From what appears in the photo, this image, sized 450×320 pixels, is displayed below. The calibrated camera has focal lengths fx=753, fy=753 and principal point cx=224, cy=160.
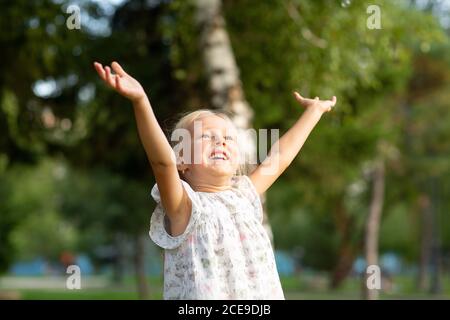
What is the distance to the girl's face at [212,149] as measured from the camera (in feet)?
9.96

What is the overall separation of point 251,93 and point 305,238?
28.5m

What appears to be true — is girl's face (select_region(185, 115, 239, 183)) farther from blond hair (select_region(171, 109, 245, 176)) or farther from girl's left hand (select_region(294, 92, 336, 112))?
girl's left hand (select_region(294, 92, 336, 112))

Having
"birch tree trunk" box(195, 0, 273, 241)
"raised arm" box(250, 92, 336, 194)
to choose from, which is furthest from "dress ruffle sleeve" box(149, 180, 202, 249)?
"birch tree trunk" box(195, 0, 273, 241)

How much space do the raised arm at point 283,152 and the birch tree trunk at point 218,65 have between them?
4.74 metres

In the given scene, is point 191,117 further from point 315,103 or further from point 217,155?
point 315,103

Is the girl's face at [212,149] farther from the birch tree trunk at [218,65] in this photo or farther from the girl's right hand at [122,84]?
the birch tree trunk at [218,65]

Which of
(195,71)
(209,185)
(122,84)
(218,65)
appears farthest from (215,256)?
(195,71)

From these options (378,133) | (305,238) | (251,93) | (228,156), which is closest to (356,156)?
(378,133)

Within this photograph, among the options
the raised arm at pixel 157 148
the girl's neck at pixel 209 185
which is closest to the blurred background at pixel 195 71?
the girl's neck at pixel 209 185

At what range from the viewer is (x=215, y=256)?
9.41ft

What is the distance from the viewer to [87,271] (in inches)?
2849

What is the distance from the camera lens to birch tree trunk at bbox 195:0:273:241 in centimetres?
847

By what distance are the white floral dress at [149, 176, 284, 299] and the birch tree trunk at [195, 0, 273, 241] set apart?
5146mm
